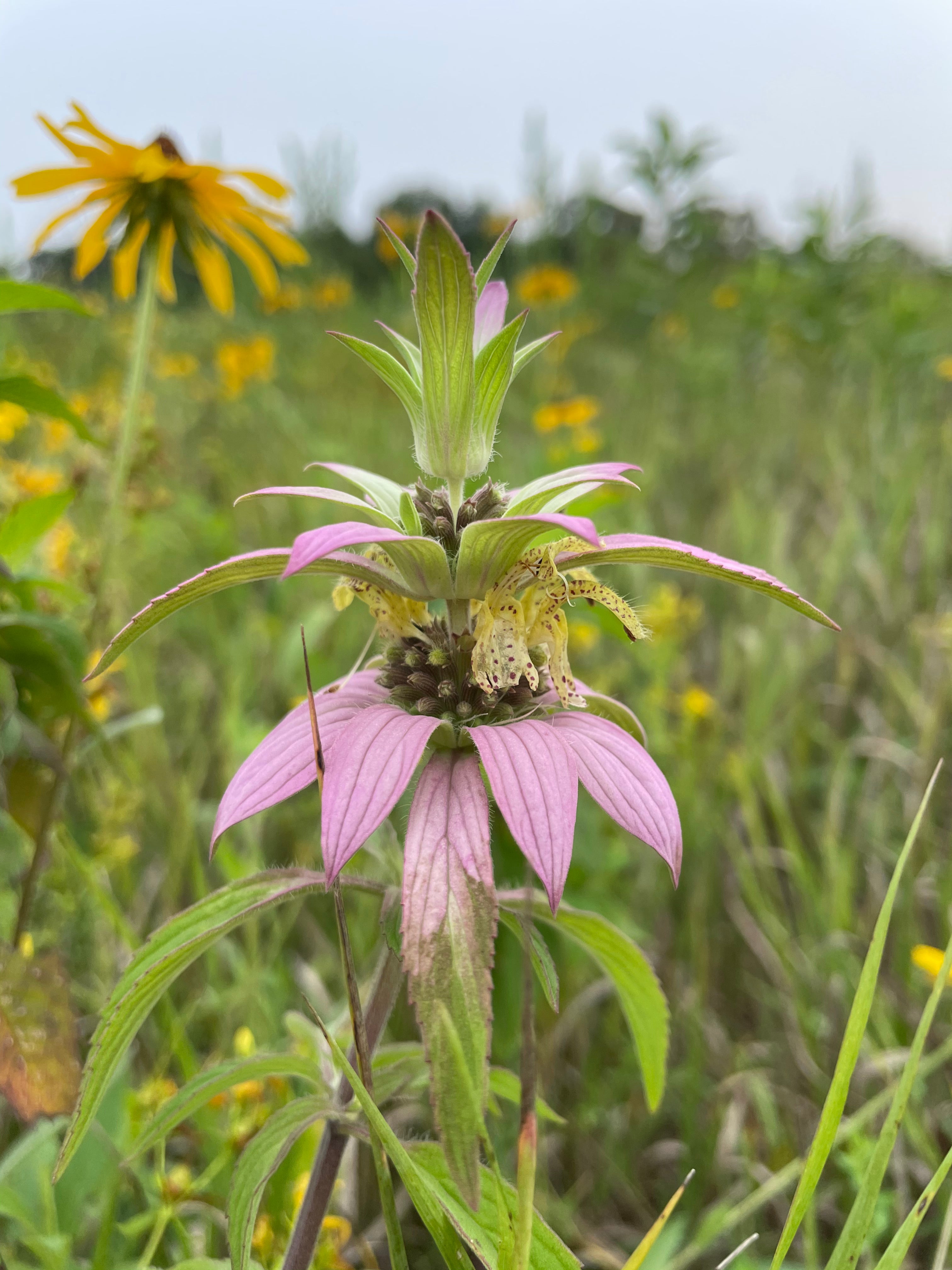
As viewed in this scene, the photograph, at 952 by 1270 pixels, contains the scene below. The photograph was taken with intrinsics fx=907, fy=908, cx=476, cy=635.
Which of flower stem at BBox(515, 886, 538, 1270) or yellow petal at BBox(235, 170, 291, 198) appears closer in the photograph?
flower stem at BBox(515, 886, 538, 1270)

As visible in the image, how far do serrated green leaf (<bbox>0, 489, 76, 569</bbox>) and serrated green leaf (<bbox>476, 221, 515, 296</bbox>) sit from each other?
510 mm

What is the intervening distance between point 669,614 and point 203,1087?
1432mm

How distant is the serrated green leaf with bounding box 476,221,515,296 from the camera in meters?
0.50

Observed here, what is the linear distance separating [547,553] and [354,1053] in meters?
0.46

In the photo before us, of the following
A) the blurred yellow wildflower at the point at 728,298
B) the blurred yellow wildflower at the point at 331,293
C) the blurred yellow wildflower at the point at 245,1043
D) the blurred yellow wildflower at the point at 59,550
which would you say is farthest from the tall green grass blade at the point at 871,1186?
the blurred yellow wildflower at the point at 728,298

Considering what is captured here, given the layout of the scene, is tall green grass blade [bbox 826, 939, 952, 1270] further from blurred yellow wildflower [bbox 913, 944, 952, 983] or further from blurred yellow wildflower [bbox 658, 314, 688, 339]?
blurred yellow wildflower [bbox 658, 314, 688, 339]

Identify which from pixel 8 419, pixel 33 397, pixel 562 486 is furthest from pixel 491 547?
pixel 8 419

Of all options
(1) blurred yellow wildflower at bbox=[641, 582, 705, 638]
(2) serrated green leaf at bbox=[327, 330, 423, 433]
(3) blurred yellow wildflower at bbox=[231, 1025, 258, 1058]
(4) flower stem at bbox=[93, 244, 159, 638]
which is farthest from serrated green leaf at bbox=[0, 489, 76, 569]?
(1) blurred yellow wildflower at bbox=[641, 582, 705, 638]

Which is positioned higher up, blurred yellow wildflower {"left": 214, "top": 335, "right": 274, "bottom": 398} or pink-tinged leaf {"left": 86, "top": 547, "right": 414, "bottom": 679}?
blurred yellow wildflower {"left": 214, "top": 335, "right": 274, "bottom": 398}

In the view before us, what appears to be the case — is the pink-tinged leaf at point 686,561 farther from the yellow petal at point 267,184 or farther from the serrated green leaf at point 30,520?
the yellow petal at point 267,184

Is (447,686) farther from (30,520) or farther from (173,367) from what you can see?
(173,367)

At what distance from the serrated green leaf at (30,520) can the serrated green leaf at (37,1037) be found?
0.40m

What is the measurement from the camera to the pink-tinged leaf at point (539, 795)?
457 mm

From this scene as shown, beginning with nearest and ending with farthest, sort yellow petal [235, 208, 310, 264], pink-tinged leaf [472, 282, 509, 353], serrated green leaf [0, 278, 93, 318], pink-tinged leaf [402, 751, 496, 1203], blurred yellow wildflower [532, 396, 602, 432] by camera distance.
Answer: pink-tinged leaf [402, 751, 496, 1203]
pink-tinged leaf [472, 282, 509, 353]
serrated green leaf [0, 278, 93, 318]
yellow petal [235, 208, 310, 264]
blurred yellow wildflower [532, 396, 602, 432]
